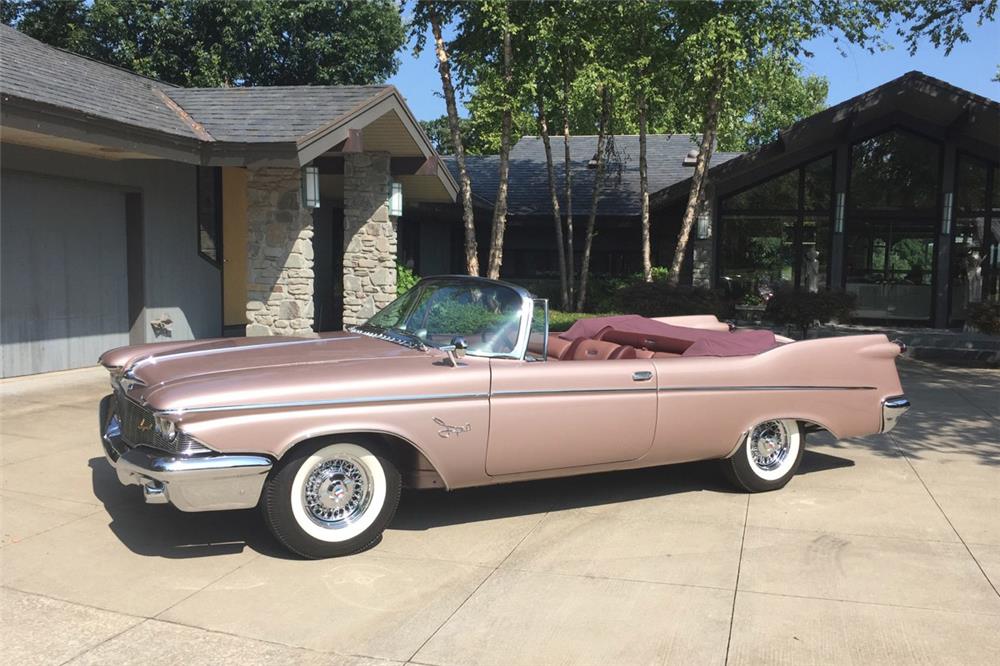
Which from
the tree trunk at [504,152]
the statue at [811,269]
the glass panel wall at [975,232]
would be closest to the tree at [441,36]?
the tree trunk at [504,152]

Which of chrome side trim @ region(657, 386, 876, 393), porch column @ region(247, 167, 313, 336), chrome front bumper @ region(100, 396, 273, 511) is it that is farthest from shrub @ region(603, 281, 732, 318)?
chrome front bumper @ region(100, 396, 273, 511)

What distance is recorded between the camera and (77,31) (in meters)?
25.3

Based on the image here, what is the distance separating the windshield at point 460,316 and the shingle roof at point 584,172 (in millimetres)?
14098

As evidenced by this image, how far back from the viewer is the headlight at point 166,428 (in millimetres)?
4066

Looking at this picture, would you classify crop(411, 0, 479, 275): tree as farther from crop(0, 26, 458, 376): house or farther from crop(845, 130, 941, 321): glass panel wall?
crop(845, 130, 941, 321): glass panel wall

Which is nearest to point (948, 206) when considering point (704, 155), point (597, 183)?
point (704, 155)

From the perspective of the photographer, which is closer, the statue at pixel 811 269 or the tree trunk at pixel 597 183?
the tree trunk at pixel 597 183

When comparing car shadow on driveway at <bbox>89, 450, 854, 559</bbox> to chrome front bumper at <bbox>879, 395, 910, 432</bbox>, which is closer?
car shadow on driveway at <bbox>89, 450, 854, 559</bbox>

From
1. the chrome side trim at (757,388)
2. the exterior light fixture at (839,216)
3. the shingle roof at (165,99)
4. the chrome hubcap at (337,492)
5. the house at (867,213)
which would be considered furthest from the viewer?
the exterior light fixture at (839,216)

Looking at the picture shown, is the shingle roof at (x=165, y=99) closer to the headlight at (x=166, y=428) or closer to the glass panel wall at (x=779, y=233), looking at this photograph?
the headlight at (x=166, y=428)

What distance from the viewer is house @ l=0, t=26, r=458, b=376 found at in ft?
29.9

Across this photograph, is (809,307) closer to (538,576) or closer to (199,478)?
(538,576)

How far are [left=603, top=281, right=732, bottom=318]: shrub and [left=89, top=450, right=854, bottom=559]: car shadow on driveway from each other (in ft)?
26.4

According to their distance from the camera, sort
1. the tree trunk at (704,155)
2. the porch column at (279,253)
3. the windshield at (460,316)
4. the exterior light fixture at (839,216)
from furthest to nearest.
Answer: the exterior light fixture at (839,216)
the tree trunk at (704,155)
the porch column at (279,253)
the windshield at (460,316)
